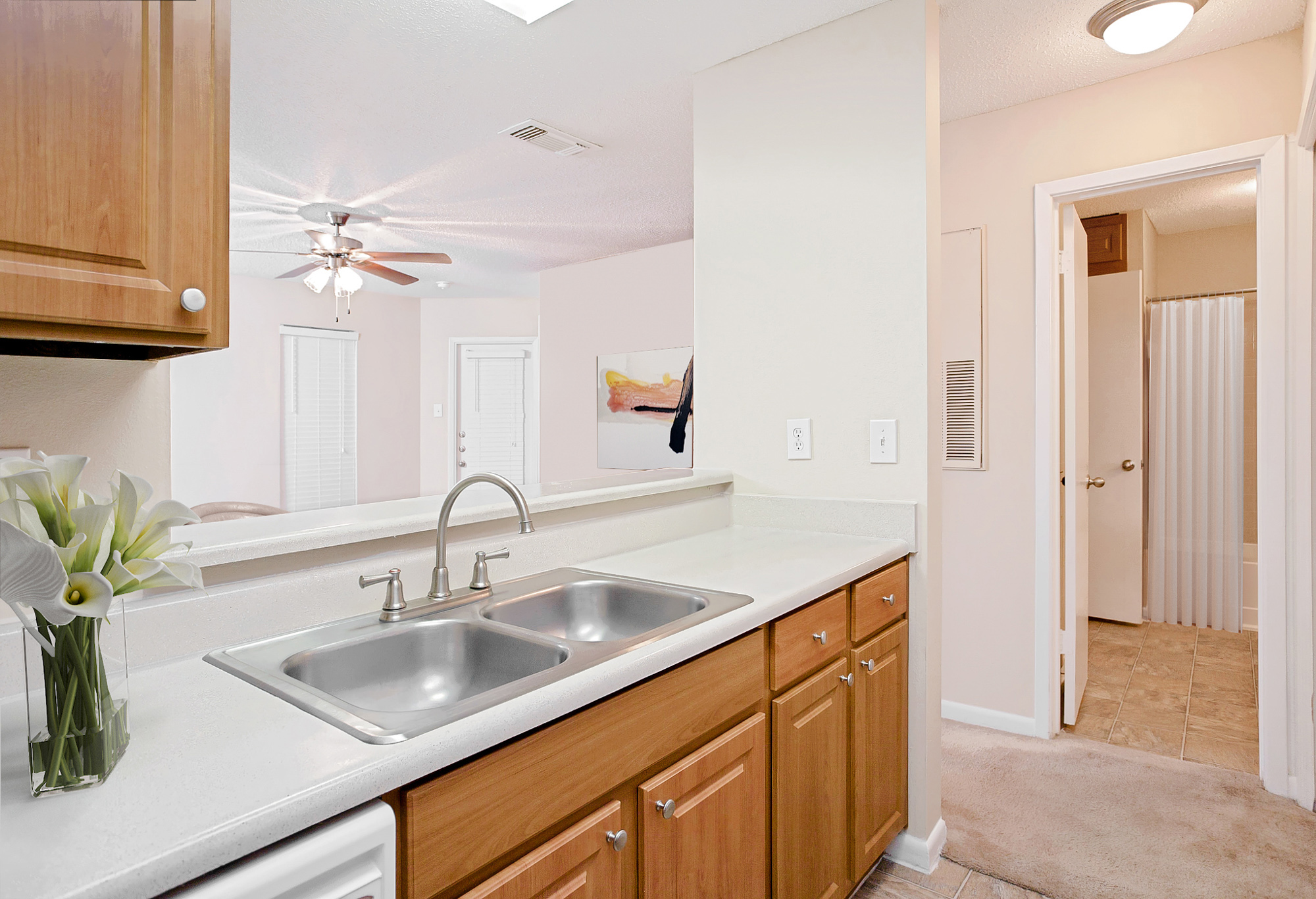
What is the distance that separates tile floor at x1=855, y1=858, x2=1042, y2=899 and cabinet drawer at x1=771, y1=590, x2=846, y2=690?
74cm

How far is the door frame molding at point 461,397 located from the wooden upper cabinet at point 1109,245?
474 cm

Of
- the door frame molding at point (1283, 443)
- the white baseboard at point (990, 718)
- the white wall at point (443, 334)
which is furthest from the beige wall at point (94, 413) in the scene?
the white wall at point (443, 334)

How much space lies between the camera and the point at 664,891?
112cm

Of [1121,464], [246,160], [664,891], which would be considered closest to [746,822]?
[664,891]

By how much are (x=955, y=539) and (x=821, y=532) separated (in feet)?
3.41

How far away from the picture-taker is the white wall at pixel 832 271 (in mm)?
1994

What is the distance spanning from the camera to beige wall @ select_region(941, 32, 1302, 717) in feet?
8.26

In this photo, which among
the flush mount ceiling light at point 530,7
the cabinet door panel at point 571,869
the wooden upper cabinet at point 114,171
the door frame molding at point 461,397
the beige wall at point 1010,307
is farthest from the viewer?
the door frame molding at point 461,397

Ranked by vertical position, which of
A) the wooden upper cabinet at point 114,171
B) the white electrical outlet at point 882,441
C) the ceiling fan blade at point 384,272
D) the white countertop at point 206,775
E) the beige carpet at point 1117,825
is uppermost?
the ceiling fan blade at point 384,272

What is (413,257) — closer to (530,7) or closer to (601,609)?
(530,7)

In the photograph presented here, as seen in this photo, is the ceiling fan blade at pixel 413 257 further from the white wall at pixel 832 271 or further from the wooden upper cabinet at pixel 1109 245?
the wooden upper cabinet at pixel 1109 245

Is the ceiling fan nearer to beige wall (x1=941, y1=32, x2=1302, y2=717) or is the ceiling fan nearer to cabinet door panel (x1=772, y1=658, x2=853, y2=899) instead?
beige wall (x1=941, y1=32, x2=1302, y2=717)

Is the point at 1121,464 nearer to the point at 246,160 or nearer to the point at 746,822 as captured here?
the point at 746,822

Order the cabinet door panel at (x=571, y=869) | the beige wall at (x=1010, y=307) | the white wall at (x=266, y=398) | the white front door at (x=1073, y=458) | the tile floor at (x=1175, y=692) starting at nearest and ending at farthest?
the cabinet door panel at (x=571, y=869) → the beige wall at (x=1010, y=307) → the tile floor at (x=1175, y=692) → the white front door at (x=1073, y=458) → the white wall at (x=266, y=398)
